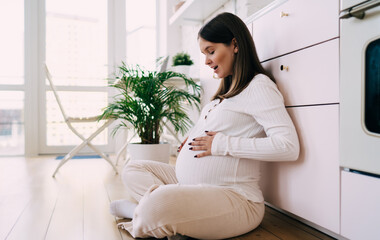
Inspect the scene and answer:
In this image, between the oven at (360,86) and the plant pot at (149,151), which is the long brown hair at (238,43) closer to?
the oven at (360,86)

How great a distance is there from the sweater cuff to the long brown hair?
0.59 ft

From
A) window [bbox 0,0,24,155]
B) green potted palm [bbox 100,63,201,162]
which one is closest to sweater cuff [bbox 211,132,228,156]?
green potted palm [bbox 100,63,201,162]

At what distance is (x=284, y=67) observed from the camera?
118 cm

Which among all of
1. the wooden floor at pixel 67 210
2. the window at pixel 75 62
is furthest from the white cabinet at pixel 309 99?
the window at pixel 75 62

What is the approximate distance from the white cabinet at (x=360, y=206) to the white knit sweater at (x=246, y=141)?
8.1 inches

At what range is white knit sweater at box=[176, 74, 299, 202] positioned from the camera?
1022mm

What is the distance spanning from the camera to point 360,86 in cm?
82

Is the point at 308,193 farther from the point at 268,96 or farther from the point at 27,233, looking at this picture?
the point at 27,233

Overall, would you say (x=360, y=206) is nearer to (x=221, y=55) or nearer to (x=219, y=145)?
(x=219, y=145)

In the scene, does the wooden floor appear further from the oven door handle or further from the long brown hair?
the oven door handle

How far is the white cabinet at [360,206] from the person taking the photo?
31.8 inches

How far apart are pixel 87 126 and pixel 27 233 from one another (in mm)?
2749

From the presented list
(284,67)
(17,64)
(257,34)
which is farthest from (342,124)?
(17,64)

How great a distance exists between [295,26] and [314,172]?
0.55 m
